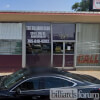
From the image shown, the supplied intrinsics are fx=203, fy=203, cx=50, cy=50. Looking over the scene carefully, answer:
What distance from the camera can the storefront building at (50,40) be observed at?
12.4 meters

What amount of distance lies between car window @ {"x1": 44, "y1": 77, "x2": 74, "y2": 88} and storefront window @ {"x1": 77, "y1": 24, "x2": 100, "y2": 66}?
799 cm

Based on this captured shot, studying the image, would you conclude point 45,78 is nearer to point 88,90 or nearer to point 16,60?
point 88,90

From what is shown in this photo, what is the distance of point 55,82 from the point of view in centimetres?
528

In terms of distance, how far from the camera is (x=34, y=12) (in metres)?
12.6

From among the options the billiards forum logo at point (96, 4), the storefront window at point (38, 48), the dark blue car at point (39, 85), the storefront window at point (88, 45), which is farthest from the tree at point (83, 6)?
the dark blue car at point (39, 85)

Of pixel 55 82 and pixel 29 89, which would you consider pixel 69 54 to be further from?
pixel 29 89

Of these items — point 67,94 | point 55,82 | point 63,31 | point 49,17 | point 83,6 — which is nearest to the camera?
point 67,94

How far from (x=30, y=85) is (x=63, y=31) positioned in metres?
8.20

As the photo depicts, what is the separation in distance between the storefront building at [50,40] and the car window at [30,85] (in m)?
6.96

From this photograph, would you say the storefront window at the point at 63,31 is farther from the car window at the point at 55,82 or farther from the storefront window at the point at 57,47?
the car window at the point at 55,82

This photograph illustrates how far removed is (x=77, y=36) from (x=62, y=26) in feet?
3.84

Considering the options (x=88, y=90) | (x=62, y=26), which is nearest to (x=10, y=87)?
(x=88, y=90)

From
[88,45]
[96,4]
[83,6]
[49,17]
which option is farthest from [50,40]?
[83,6]

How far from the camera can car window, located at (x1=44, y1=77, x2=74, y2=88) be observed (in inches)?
206
